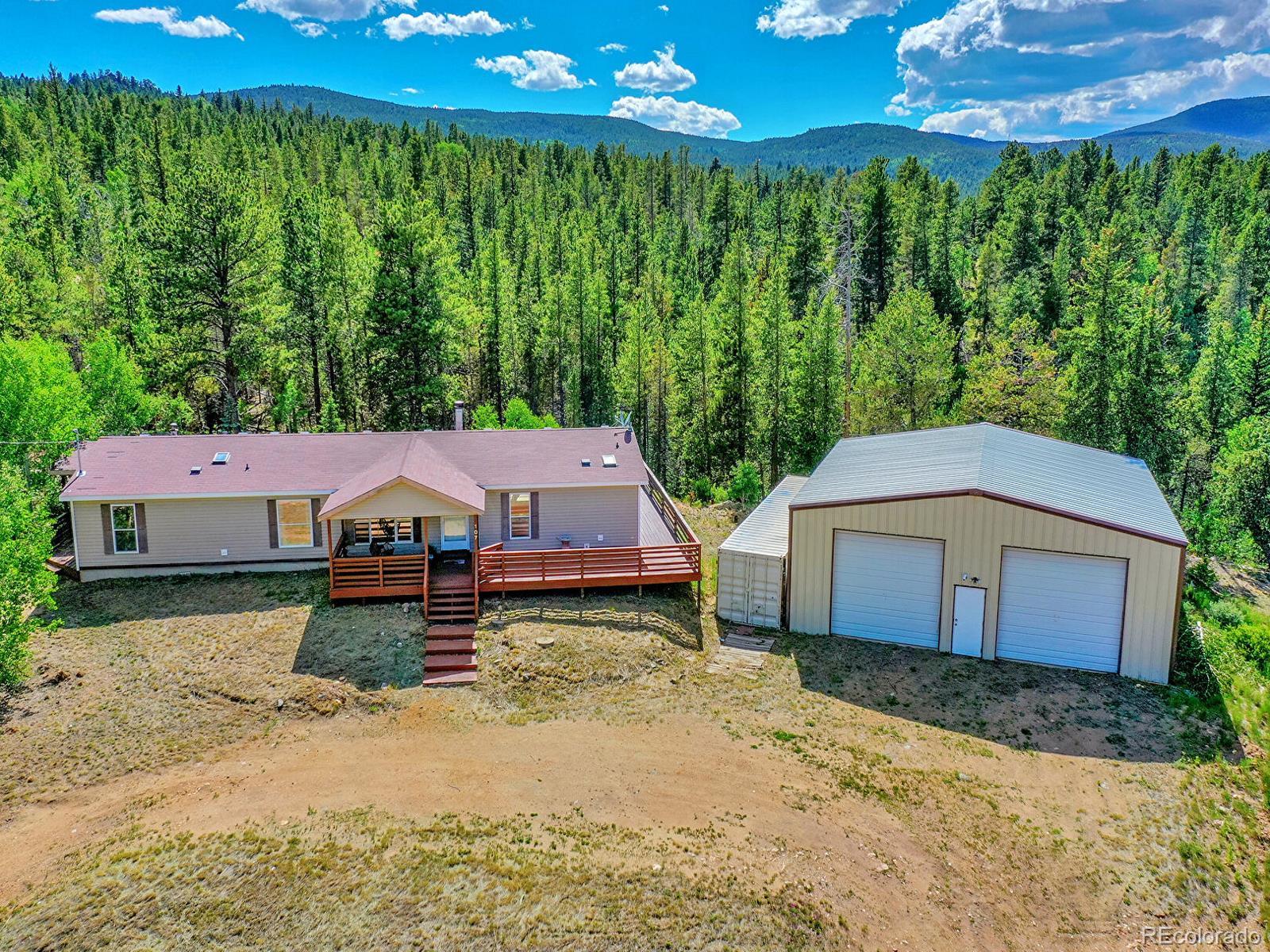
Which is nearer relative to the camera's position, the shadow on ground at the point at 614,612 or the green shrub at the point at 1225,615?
the shadow on ground at the point at 614,612

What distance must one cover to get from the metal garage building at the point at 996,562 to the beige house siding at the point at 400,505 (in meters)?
8.43

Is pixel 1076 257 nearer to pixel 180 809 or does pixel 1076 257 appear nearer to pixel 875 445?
pixel 875 445

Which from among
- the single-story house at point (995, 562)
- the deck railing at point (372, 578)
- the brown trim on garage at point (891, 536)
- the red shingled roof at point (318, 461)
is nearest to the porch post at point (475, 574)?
the deck railing at point (372, 578)

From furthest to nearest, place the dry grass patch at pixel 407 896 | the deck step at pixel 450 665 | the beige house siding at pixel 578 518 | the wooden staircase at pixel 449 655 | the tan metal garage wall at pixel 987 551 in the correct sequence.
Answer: the beige house siding at pixel 578 518
the deck step at pixel 450 665
the wooden staircase at pixel 449 655
the tan metal garage wall at pixel 987 551
the dry grass patch at pixel 407 896

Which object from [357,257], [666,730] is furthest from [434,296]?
[666,730]

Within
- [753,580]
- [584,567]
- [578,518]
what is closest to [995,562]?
[753,580]

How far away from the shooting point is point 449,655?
16031 millimetres

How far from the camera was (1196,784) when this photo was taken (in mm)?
11898

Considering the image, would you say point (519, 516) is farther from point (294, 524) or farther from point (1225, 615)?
point (1225, 615)

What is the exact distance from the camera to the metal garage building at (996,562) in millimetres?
15078

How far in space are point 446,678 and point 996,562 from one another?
11783 millimetres

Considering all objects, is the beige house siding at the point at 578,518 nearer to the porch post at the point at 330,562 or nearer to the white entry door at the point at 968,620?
the porch post at the point at 330,562

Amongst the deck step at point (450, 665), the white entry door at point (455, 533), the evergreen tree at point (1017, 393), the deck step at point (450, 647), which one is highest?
the evergreen tree at point (1017, 393)

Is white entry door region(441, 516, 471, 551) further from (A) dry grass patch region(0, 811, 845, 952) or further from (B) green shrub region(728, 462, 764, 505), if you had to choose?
(B) green shrub region(728, 462, 764, 505)
